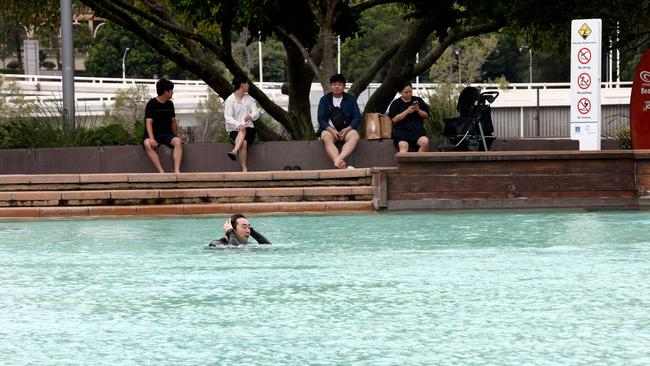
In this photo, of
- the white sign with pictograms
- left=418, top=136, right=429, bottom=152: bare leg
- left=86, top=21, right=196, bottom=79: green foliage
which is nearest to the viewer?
left=418, top=136, right=429, bottom=152: bare leg

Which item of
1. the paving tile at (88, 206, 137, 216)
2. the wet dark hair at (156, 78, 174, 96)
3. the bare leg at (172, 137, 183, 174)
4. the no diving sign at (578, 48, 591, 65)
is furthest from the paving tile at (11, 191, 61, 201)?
the no diving sign at (578, 48, 591, 65)

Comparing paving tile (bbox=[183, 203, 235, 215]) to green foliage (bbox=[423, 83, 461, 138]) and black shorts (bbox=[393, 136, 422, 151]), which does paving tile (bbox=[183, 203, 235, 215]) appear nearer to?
black shorts (bbox=[393, 136, 422, 151])

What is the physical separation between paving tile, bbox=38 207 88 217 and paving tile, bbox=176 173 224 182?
1.21 meters

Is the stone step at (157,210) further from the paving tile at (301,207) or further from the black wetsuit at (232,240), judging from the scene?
the black wetsuit at (232,240)

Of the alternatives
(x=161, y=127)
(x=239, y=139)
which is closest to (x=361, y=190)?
(x=239, y=139)

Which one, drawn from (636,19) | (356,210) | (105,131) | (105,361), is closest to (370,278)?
(105,361)

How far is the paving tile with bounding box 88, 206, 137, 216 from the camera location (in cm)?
1658

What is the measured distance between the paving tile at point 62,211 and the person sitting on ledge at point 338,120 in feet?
11.5

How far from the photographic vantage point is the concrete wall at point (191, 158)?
1869 centimetres

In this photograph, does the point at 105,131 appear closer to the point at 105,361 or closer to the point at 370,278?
the point at 370,278

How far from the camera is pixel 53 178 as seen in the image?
1672 centimetres

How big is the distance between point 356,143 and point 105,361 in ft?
36.1

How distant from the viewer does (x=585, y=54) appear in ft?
61.6

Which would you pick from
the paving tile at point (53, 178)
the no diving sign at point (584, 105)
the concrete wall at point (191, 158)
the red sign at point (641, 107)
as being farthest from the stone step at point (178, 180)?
the red sign at point (641, 107)
